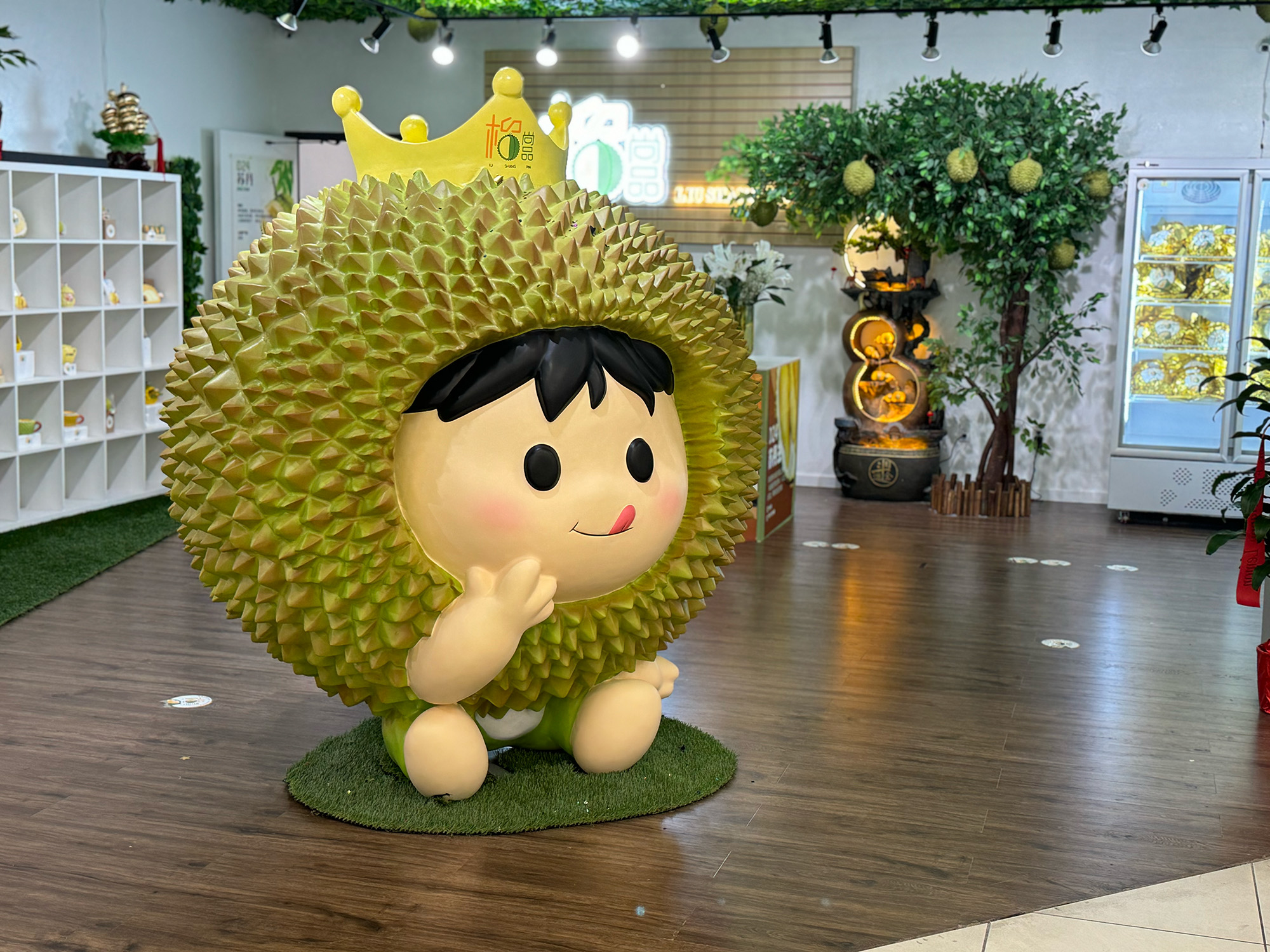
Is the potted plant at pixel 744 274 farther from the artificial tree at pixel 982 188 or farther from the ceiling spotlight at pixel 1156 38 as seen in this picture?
the ceiling spotlight at pixel 1156 38

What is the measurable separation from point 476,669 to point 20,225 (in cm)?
453

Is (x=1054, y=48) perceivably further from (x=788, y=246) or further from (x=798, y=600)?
(x=798, y=600)

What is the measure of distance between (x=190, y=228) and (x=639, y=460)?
18.4 feet

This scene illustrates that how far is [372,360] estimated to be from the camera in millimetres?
2641

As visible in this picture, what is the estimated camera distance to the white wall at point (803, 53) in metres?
7.00

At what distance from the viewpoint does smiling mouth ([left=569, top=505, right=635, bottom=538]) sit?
2.83 meters

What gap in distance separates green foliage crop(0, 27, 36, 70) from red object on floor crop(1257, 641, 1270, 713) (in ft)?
17.8

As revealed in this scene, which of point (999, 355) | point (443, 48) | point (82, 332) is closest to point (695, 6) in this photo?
point (443, 48)

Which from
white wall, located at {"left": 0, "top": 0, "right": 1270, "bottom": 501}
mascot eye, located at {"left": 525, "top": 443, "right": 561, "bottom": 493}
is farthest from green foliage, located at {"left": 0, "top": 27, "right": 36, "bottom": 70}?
mascot eye, located at {"left": 525, "top": 443, "right": 561, "bottom": 493}

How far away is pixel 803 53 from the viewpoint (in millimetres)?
7766

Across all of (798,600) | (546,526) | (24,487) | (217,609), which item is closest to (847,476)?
(798,600)

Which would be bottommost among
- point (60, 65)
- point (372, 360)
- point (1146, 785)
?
point (1146, 785)

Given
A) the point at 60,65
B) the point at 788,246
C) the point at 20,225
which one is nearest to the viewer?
the point at 20,225

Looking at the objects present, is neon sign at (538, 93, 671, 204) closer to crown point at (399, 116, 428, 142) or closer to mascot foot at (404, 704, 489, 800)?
crown point at (399, 116, 428, 142)
